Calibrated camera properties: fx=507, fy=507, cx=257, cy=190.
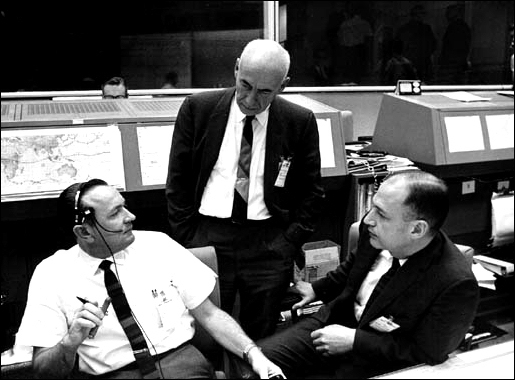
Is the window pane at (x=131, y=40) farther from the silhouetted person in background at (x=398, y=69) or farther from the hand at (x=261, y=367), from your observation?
the hand at (x=261, y=367)

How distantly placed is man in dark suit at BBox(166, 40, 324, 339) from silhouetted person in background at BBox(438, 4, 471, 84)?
4.12 feet

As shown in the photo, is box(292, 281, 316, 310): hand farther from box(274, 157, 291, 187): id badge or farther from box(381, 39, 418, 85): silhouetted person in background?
box(381, 39, 418, 85): silhouetted person in background

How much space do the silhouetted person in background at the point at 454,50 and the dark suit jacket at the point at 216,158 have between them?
118cm

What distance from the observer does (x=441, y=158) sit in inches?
84.4

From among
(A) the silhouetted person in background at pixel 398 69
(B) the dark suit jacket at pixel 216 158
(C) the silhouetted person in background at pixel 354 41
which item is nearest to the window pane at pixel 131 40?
(C) the silhouetted person in background at pixel 354 41

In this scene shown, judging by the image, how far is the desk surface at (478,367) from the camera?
21.1 inches

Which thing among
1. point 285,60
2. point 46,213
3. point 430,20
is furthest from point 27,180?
point 430,20

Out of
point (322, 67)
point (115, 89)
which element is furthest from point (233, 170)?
point (322, 67)

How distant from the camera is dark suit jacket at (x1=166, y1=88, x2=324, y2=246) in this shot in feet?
5.29

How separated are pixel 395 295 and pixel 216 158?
0.68m

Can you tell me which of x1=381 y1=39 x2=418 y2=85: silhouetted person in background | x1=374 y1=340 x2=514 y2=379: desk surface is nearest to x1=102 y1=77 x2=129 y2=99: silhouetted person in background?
x1=381 y1=39 x2=418 y2=85: silhouetted person in background

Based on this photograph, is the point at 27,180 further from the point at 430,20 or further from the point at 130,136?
the point at 430,20

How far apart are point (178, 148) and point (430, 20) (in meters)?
3.10

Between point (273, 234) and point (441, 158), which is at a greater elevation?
point (441, 158)
